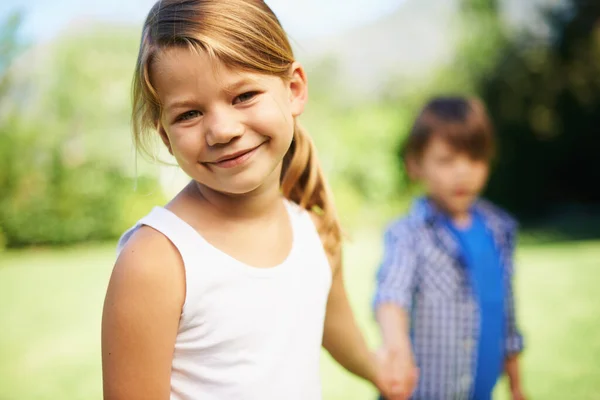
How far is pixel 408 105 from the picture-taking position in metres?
10.9

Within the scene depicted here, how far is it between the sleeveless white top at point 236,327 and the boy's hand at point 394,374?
49 centimetres

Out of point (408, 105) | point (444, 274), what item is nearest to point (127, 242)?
point (444, 274)

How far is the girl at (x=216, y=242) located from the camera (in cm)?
124

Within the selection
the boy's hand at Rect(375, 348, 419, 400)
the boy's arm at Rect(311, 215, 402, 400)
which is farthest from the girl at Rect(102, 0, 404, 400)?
the boy's hand at Rect(375, 348, 419, 400)

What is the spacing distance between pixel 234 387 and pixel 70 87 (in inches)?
365

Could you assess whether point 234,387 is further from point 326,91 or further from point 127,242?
point 326,91

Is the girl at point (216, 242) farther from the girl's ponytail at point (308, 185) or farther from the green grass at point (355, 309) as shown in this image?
the green grass at point (355, 309)

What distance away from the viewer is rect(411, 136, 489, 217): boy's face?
8.87 ft

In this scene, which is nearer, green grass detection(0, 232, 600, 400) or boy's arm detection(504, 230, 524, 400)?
boy's arm detection(504, 230, 524, 400)

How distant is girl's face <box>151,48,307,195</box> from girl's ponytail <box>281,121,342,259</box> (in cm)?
30

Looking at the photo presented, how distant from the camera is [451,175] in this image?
272 cm

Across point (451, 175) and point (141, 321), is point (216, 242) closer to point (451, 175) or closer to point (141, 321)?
point (141, 321)

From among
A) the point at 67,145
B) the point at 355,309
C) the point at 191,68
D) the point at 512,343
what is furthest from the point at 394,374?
the point at 67,145

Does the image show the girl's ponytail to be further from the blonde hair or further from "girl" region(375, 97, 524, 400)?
"girl" region(375, 97, 524, 400)
